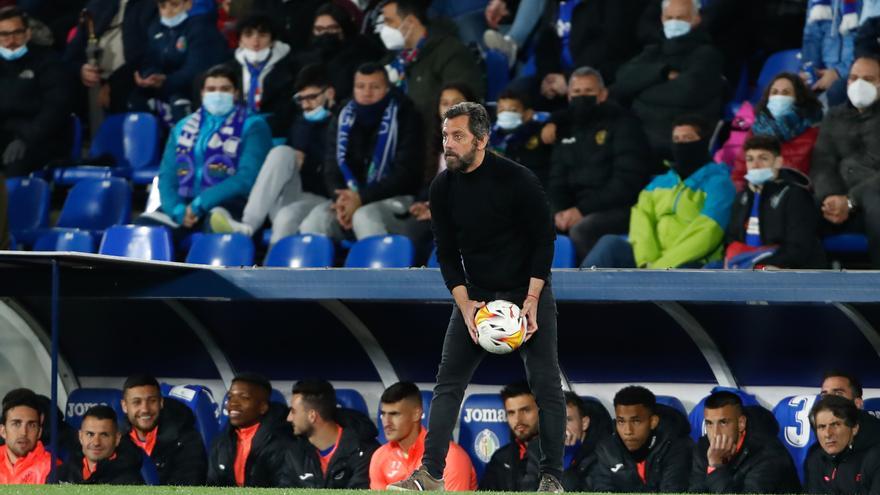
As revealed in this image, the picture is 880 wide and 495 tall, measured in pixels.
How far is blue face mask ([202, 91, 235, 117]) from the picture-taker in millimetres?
11180

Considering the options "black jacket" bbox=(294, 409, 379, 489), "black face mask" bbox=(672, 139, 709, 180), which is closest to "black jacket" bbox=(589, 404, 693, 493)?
"black jacket" bbox=(294, 409, 379, 489)

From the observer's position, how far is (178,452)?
944cm

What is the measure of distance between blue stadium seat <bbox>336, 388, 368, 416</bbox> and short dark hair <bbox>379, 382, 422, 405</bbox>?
624 mm

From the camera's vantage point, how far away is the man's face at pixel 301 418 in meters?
9.27

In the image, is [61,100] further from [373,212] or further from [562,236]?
[562,236]

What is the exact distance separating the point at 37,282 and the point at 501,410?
267 centimetres

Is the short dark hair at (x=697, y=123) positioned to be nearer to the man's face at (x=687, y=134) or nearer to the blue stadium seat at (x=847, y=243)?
the man's face at (x=687, y=134)

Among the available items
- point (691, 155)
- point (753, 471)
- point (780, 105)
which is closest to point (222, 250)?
point (691, 155)

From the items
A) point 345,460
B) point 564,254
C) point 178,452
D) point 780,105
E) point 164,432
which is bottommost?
point 345,460

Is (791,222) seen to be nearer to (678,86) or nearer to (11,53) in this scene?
(678,86)

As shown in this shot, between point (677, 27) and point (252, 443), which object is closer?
point (252, 443)

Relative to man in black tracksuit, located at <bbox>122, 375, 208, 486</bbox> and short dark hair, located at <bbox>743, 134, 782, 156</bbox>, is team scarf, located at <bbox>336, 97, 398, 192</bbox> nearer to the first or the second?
man in black tracksuit, located at <bbox>122, 375, 208, 486</bbox>

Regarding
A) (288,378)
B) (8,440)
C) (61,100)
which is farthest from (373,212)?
(61,100)

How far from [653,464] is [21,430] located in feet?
11.7
